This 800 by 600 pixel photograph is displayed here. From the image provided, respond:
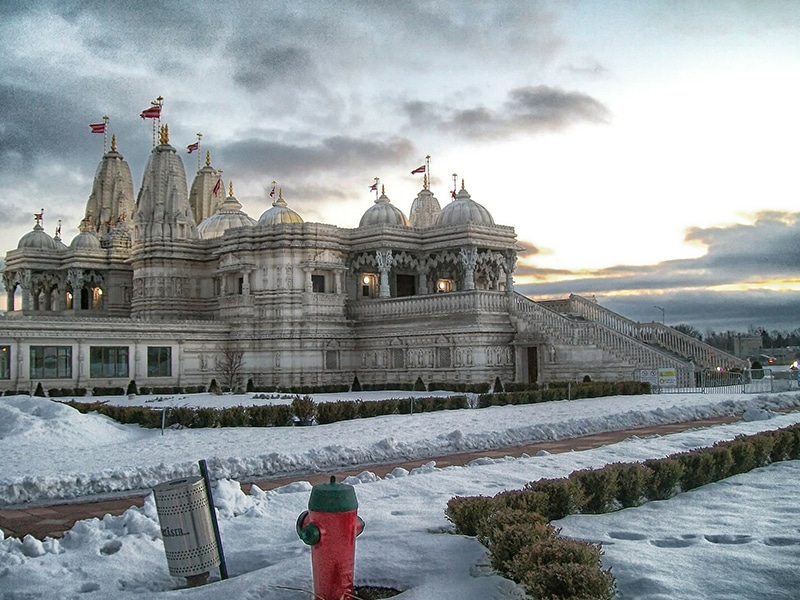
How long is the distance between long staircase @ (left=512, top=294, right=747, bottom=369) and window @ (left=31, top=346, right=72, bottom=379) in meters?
22.2

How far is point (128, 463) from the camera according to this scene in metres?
15.4

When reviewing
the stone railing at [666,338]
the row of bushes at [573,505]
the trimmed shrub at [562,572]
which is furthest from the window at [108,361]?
the trimmed shrub at [562,572]

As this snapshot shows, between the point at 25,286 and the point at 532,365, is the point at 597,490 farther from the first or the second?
the point at 25,286

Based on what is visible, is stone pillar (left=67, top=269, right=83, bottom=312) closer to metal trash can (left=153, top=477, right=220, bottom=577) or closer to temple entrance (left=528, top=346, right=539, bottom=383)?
temple entrance (left=528, top=346, right=539, bottom=383)

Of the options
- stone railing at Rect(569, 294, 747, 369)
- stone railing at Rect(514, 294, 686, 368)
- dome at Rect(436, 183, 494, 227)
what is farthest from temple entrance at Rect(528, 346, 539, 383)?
dome at Rect(436, 183, 494, 227)

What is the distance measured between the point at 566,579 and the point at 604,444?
12.1 m

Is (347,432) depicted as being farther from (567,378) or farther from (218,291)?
(218,291)

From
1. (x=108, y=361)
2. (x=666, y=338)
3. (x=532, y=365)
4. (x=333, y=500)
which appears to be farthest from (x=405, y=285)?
(x=333, y=500)

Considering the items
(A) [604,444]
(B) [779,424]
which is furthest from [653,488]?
(B) [779,424]

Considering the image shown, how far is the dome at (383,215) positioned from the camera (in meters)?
52.4

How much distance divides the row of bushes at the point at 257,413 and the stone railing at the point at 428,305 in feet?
56.9

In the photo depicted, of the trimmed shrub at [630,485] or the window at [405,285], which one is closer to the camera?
the trimmed shrub at [630,485]

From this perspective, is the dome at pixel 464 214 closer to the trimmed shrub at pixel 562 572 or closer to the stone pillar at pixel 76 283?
the stone pillar at pixel 76 283

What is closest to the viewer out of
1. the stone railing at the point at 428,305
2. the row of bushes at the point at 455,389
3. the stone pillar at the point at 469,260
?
the row of bushes at the point at 455,389
